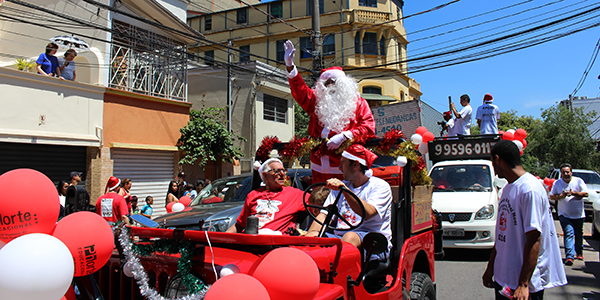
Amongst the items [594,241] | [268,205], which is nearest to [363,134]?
[268,205]

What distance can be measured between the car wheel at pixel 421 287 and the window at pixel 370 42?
27508 millimetres

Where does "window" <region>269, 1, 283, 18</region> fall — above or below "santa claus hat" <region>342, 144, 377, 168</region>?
above

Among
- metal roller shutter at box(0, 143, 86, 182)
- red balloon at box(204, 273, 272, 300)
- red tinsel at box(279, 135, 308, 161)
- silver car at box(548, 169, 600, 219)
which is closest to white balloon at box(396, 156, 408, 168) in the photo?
red tinsel at box(279, 135, 308, 161)

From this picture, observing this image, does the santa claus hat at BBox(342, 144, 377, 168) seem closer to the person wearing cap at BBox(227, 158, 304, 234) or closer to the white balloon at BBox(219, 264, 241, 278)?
the person wearing cap at BBox(227, 158, 304, 234)

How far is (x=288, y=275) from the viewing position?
1.97 meters

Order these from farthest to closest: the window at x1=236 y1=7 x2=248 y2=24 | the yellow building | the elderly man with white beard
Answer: the window at x1=236 y1=7 x2=248 y2=24 → the yellow building → the elderly man with white beard

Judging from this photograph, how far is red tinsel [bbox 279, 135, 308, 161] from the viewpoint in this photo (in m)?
4.50

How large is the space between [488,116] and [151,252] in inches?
394

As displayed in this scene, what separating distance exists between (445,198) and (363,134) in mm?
4634

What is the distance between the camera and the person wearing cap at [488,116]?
10414mm

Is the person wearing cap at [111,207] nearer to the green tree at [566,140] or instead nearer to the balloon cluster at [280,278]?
the balloon cluster at [280,278]

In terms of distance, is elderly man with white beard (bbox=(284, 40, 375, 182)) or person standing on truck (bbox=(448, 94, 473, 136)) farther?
person standing on truck (bbox=(448, 94, 473, 136))

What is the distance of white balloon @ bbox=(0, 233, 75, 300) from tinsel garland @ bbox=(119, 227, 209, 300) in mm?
447

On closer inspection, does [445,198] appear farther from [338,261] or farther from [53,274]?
[53,274]
